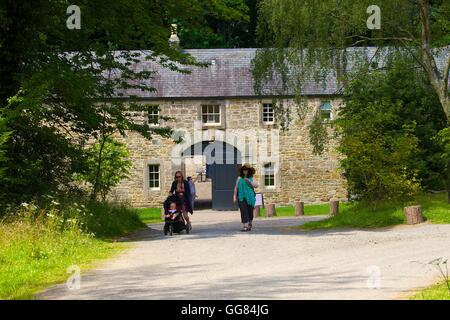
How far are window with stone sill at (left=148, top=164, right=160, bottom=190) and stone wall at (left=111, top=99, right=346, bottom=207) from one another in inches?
9.3

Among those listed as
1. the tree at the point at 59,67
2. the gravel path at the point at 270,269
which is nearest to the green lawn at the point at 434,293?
the gravel path at the point at 270,269

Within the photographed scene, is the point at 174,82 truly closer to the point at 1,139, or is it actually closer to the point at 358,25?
the point at 358,25

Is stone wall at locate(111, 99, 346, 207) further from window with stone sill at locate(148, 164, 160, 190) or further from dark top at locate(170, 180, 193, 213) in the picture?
dark top at locate(170, 180, 193, 213)

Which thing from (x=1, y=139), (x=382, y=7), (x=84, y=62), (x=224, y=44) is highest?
(x=224, y=44)

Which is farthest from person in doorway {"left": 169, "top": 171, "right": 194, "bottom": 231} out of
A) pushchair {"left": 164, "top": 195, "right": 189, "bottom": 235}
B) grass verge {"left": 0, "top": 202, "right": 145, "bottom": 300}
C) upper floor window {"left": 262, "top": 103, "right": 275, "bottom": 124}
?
upper floor window {"left": 262, "top": 103, "right": 275, "bottom": 124}

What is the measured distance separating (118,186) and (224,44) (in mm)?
15472

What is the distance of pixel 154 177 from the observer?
2015 inches

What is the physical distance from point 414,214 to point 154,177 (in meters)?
28.2

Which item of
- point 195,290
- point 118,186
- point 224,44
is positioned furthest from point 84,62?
point 224,44

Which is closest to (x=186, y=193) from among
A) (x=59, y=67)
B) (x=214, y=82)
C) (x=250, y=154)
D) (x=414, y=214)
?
(x=59, y=67)

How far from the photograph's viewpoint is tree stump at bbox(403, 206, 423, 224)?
79.2ft

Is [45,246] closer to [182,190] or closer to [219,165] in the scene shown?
[182,190]

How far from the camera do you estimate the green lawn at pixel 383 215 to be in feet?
81.6

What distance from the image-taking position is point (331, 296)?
1032cm
